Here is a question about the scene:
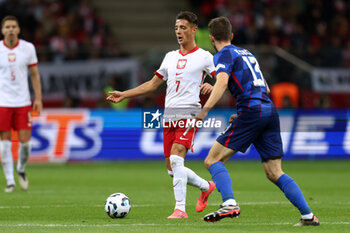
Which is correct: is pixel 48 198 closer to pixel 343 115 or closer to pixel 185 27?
pixel 185 27

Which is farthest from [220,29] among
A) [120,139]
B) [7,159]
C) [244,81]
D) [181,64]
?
[120,139]

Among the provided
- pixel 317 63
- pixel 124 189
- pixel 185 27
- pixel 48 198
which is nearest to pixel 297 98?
pixel 317 63

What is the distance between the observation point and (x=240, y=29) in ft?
82.7

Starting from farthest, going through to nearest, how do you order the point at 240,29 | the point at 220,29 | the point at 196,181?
1. the point at 240,29
2. the point at 196,181
3. the point at 220,29

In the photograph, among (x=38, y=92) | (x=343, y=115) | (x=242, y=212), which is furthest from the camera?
(x=343, y=115)

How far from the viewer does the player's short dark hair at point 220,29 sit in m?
8.31

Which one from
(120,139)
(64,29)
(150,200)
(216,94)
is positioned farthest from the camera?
(64,29)

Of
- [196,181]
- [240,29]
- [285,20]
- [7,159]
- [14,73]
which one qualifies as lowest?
[7,159]

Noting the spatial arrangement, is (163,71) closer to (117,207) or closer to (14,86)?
(117,207)

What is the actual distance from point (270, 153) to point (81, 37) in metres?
17.9

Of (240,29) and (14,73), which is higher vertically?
(14,73)

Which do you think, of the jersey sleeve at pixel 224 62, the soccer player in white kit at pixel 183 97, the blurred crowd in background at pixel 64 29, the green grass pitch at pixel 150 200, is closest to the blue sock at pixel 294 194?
the green grass pitch at pixel 150 200

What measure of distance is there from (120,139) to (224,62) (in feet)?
38.4

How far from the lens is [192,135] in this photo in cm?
A: 908
